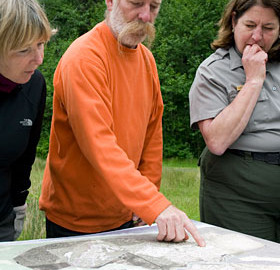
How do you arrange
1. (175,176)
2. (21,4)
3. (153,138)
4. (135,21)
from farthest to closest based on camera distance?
1. (175,176)
2. (153,138)
3. (135,21)
4. (21,4)

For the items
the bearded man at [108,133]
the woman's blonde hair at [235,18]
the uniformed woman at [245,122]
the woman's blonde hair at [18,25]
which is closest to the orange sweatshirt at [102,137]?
the bearded man at [108,133]

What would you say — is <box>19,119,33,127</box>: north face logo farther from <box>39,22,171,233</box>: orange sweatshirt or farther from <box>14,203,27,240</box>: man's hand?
<box>14,203,27,240</box>: man's hand

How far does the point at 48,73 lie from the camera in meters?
15.4

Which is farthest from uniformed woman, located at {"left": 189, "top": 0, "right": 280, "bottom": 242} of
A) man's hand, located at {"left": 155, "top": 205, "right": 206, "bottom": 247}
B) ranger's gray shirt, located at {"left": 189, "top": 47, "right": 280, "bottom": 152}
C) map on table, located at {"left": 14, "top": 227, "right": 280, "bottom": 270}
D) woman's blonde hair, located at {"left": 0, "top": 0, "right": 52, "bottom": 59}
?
woman's blonde hair, located at {"left": 0, "top": 0, "right": 52, "bottom": 59}

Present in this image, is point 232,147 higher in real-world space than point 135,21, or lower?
lower

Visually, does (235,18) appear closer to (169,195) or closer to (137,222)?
(137,222)

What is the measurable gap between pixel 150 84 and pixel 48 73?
510 inches

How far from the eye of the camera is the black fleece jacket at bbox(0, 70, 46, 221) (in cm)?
241

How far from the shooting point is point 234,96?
2.84 m

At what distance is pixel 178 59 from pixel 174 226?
13.6 m

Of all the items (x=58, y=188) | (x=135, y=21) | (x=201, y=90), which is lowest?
(x=58, y=188)

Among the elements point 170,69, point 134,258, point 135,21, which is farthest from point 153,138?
point 170,69

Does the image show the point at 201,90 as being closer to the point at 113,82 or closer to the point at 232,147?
the point at 232,147

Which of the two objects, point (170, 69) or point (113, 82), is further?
point (170, 69)
